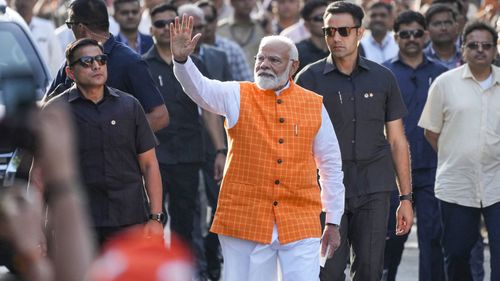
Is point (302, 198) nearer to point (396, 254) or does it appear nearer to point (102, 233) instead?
point (102, 233)

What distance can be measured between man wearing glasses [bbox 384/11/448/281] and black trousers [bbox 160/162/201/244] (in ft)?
5.46

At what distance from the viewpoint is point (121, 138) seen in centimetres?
747

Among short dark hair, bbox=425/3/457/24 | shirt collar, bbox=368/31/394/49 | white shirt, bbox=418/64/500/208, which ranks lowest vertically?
white shirt, bbox=418/64/500/208

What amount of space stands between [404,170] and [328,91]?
0.74 metres

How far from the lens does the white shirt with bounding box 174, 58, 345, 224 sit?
7.42 metres

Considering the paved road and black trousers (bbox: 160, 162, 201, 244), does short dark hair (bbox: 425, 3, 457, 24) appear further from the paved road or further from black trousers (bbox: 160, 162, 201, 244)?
black trousers (bbox: 160, 162, 201, 244)

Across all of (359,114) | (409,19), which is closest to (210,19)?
(409,19)

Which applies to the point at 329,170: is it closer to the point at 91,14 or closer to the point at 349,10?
the point at 349,10

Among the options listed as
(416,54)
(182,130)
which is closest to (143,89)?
(182,130)

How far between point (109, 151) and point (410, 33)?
14.9ft

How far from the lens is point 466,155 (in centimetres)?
945

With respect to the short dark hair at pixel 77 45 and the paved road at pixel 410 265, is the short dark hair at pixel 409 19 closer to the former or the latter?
the paved road at pixel 410 265

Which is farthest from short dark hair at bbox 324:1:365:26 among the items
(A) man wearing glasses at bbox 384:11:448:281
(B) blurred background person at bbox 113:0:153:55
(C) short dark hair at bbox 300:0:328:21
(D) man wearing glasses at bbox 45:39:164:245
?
(C) short dark hair at bbox 300:0:328:21

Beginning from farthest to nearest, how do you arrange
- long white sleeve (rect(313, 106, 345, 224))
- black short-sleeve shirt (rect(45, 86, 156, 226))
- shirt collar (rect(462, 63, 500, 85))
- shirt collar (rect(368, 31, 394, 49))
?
1. shirt collar (rect(368, 31, 394, 49))
2. shirt collar (rect(462, 63, 500, 85))
3. long white sleeve (rect(313, 106, 345, 224))
4. black short-sleeve shirt (rect(45, 86, 156, 226))
